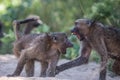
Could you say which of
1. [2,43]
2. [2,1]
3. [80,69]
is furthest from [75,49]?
[2,1]

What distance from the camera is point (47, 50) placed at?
36.1 ft

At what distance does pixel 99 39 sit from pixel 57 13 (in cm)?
1540

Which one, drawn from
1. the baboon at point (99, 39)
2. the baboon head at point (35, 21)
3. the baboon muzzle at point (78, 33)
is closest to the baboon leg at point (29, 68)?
the baboon at point (99, 39)

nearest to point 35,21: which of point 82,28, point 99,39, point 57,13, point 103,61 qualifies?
point 82,28

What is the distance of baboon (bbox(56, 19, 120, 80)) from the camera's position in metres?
11.3

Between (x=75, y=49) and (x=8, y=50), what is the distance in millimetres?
3469

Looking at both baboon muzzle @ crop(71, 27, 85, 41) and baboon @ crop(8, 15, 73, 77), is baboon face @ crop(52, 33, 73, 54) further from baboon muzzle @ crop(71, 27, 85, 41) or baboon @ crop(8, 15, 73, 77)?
baboon muzzle @ crop(71, 27, 85, 41)

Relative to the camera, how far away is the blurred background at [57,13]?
13617mm

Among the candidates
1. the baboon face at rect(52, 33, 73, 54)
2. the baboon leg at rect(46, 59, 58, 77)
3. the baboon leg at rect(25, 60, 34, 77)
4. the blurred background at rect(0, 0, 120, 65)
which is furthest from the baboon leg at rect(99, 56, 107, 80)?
the blurred background at rect(0, 0, 120, 65)

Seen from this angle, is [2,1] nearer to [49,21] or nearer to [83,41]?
[49,21]

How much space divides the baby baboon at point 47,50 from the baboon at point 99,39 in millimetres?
441

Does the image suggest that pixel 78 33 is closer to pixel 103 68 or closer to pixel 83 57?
pixel 83 57

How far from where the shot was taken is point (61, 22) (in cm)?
2611

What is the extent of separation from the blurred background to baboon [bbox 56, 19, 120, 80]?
191 centimetres
